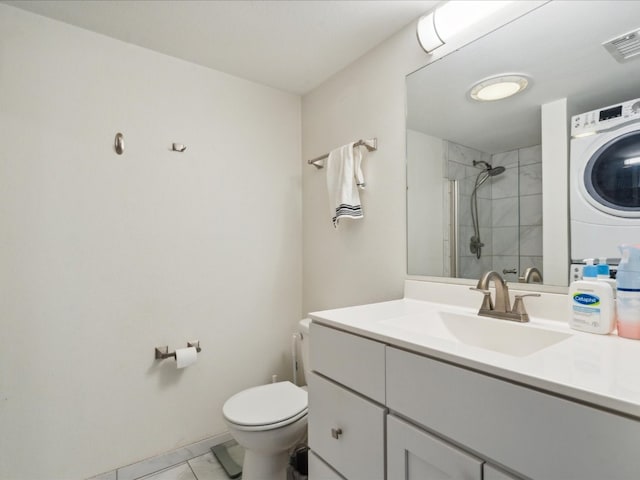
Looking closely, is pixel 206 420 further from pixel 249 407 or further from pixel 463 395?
pixel 463 395

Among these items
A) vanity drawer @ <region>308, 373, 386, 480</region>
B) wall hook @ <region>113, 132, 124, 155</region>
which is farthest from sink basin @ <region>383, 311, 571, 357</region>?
wall hook @ <region>113, 132, 124, 155</region>

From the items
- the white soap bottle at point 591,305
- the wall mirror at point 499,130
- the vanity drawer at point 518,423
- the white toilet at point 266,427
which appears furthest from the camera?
the white toilet at point 266,427

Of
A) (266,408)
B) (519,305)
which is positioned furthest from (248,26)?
(266,408)

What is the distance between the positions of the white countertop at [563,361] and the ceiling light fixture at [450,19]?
110 cm

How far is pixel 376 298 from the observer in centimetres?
163

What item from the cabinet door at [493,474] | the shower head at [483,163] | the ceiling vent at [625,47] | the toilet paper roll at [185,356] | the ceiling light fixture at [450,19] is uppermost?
the ceiling light fixture at [450,19]

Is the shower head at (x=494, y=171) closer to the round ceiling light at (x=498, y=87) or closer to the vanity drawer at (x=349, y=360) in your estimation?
the round ceiling light at (x=498, y=87)

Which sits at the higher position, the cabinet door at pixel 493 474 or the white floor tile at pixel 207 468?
the cabinet door at pixel 493 474

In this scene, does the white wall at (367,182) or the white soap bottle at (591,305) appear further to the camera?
the white wall at (367,182)

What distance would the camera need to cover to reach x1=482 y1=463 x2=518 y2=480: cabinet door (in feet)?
2.02

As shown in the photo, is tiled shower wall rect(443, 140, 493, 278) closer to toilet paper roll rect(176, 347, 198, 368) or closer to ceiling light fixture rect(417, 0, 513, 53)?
ceiling light fixture rect(417, 0, 513, 53)

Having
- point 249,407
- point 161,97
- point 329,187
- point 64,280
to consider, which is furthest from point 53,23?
point 249,407

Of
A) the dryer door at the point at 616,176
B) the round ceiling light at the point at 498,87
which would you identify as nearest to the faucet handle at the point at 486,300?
the dryer door at the point at 616,176

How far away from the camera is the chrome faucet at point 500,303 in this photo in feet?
3.39
